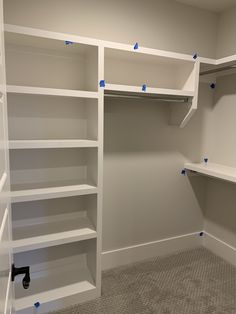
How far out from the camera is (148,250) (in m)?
2.54

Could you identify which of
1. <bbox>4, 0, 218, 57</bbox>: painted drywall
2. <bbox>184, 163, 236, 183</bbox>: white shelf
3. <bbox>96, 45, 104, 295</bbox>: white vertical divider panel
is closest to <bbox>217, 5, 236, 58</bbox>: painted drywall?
<bbox>4, 0, 218, 57</bbox>: painted drywall

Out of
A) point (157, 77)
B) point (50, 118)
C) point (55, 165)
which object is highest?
point (157, 77)

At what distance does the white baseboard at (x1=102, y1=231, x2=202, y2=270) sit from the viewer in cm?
236

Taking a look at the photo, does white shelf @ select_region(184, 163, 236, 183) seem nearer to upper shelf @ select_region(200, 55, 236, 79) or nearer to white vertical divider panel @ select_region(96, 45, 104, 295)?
upper shelf @ select_region(200, 55, 236, 79)

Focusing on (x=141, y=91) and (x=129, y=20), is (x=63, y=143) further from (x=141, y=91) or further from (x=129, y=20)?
(x=129, y=20)

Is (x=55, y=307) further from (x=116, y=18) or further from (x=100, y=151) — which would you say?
(x=116, y=18)

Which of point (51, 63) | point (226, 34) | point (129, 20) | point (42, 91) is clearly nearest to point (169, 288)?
point (42, 91)

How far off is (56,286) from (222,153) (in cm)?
197

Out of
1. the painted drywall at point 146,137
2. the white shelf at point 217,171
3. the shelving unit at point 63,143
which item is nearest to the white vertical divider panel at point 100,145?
the shelving unit at point 63,143

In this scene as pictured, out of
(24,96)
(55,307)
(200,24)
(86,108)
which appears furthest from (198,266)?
(200,24)

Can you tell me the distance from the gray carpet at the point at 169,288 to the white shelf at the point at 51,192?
89cm

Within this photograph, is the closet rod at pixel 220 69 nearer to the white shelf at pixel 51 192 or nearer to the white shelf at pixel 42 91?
the white shelf at pixel 42 91

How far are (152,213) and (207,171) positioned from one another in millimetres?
689

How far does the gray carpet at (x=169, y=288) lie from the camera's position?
6.16 feet
